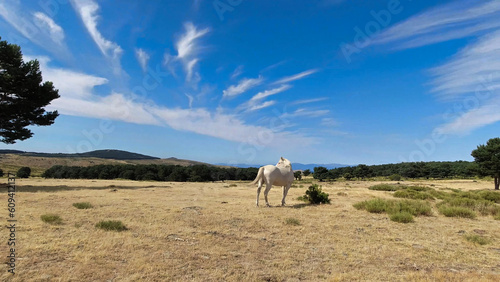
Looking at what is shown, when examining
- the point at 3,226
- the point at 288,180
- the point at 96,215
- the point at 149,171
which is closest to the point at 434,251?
the point at 288,180

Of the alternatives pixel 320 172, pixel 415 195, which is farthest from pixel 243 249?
pixel 320 172

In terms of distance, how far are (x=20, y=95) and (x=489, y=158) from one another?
56929 mm

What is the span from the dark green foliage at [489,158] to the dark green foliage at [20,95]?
5379 centimetres

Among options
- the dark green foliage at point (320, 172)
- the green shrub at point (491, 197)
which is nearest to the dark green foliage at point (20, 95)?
the green shrub at point (491, 197)

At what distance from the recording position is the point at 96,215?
31.6 ft

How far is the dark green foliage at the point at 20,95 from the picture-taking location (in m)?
21.5

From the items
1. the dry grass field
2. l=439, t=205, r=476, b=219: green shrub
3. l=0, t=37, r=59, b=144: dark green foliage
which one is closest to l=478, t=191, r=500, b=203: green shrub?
l=439, t=205, r=476, b=219: green shrub

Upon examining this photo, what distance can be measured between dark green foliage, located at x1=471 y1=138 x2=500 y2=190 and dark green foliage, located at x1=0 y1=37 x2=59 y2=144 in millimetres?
53790

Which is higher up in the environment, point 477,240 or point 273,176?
point 273,176

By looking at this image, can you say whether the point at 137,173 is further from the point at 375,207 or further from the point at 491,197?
the point at 491,197

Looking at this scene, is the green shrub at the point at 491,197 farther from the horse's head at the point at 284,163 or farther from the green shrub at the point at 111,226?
the green shrub at the point at 111,226

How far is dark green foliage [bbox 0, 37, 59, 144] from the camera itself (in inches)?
846

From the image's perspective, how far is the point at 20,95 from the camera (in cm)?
2273

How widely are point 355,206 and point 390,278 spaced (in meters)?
9.07
